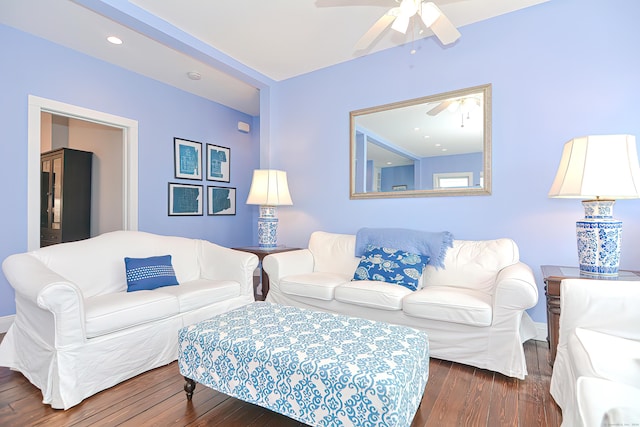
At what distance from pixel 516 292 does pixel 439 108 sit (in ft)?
5.82

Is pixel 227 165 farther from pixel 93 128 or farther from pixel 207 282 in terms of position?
pixel 207 282

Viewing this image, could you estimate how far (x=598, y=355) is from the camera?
1288mm

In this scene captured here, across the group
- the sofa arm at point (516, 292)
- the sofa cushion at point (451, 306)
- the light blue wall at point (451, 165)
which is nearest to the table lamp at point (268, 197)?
the light blue wall at point (451, 165)

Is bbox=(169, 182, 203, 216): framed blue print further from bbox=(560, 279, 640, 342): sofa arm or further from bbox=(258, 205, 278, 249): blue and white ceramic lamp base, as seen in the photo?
bbox=(560, 279, 640, 342): sofa arm

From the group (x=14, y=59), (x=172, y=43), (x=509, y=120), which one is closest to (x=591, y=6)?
(x=509, y=120)

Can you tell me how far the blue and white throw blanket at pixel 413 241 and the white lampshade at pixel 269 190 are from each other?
1.04m

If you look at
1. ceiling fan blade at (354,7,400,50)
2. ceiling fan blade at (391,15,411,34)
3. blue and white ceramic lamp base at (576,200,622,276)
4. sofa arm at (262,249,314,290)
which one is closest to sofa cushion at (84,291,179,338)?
sofa arm at (262,249,314,290)

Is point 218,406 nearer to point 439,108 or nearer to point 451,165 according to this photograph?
point 451,165

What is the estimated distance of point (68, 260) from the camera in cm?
232

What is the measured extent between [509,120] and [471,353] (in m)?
1.87

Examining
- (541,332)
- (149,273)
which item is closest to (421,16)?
(541,332)

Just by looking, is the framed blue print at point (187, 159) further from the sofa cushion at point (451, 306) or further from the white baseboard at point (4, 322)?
the sofa cushion at point (451, 306)

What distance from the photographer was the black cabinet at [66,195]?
4324mm

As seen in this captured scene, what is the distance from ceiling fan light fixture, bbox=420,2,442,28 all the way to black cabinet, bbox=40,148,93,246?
4.65 metres
